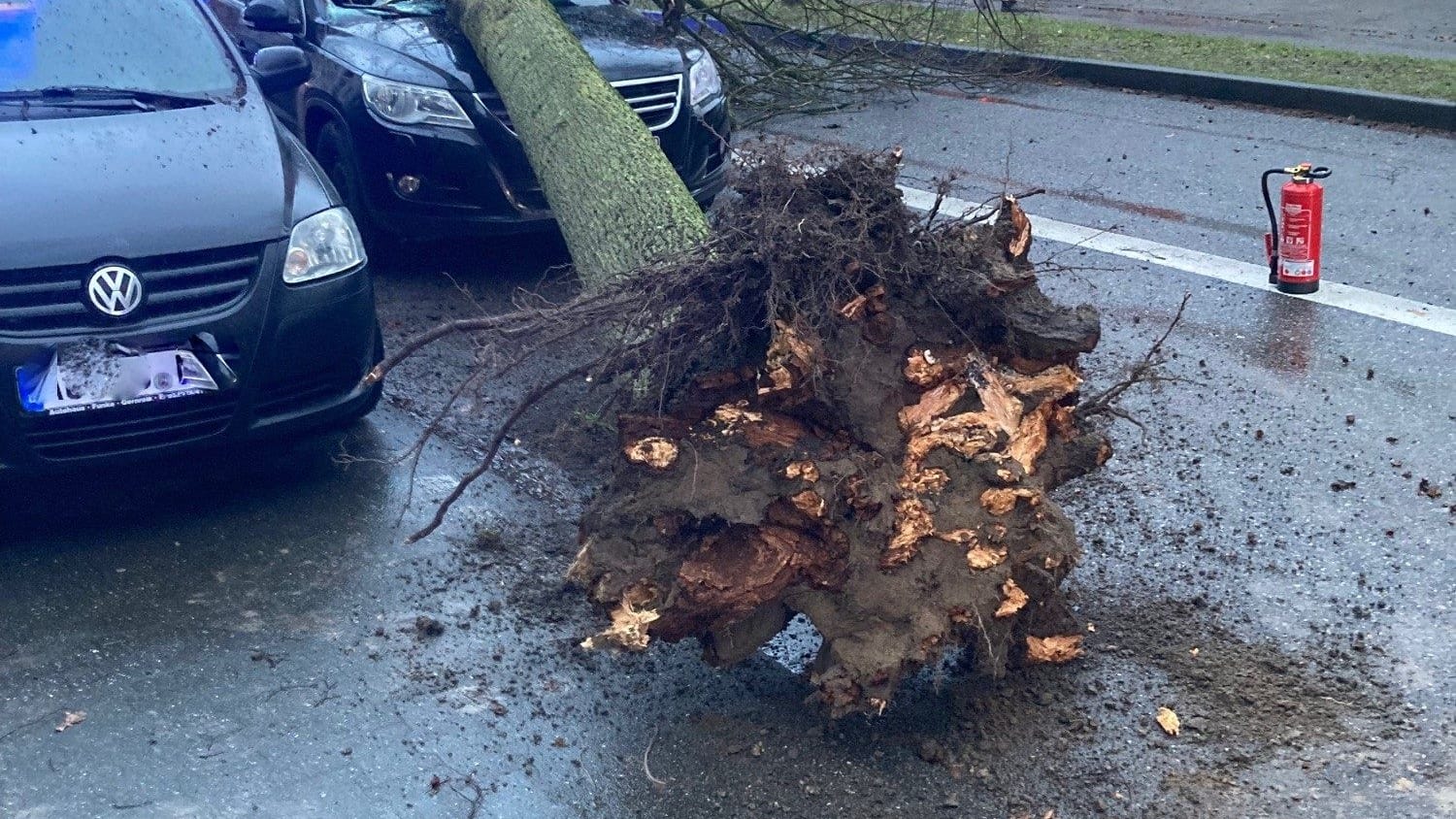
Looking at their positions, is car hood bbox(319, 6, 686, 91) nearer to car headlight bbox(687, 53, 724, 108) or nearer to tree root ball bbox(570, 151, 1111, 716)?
car headlight bbox(687, 53, 724, 108)

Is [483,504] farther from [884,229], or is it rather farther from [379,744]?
[884,229]

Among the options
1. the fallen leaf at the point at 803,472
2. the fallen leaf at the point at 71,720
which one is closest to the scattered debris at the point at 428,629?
the fallen leaf at the point at 71,720

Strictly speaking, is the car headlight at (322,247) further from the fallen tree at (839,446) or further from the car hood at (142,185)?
the fallen tree at (839,446)

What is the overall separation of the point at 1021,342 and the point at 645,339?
0.96 meters

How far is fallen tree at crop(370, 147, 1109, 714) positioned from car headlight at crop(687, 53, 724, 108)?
3777mm

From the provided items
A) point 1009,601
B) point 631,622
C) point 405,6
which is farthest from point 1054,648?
point 405,6

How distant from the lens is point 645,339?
11.6 ft

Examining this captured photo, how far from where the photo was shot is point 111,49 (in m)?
5.24

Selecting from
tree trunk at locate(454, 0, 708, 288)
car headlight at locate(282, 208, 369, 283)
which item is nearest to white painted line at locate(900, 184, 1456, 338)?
tree trunk at locate(454, 0, 708, 288)

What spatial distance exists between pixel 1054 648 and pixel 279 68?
389 cm

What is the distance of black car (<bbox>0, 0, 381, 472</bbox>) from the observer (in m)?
4.03

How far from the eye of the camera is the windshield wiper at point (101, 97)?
16.0 ft

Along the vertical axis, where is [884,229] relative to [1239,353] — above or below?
A: above

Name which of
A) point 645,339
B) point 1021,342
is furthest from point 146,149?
point 1021,342
